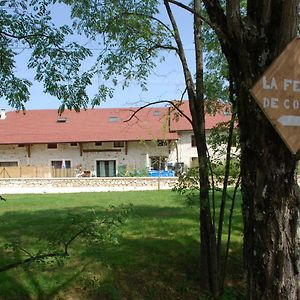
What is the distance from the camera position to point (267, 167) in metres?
2.56

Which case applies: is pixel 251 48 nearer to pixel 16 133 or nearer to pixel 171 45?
pixel 171 45

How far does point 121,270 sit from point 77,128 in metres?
31.0

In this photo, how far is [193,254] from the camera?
8.64m

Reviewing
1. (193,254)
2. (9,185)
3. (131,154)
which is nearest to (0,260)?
(193,254)

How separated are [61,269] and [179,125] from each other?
29.5 metres

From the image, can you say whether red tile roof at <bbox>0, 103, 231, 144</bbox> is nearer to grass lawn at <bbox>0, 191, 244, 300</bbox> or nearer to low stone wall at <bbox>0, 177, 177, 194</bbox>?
low stone wall at <bbox>0, 177, 177, 194</bbox>

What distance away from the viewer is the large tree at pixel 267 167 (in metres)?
2.54

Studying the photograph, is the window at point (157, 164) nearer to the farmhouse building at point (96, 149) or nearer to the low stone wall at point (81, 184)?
the farmhouse building at point (96, 149)

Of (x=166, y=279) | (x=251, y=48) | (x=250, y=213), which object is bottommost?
(x=166, y=279)

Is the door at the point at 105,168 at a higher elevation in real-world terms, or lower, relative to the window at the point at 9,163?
lower

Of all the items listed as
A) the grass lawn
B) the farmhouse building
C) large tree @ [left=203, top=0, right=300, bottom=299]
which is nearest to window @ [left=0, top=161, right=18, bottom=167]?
the farmhouse building

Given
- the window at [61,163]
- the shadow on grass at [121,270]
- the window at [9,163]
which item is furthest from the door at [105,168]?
the shadow on grass at [121,270]

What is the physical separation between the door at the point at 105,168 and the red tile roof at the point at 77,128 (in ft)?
6.46

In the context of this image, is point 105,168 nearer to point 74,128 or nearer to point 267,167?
point 74,128
